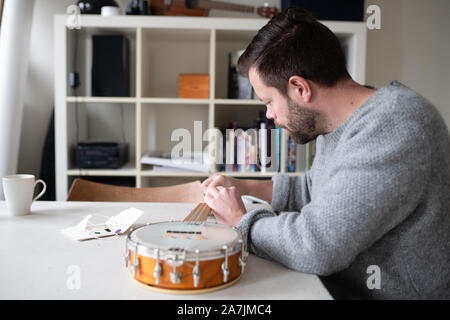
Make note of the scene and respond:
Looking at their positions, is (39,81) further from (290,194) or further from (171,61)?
(290,194)

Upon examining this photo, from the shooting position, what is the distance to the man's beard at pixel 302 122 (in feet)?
3.27

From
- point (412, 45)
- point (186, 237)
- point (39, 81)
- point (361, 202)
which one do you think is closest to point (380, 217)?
point (361, 202)

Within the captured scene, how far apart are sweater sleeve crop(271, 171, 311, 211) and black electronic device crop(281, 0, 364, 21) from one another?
4.15ft

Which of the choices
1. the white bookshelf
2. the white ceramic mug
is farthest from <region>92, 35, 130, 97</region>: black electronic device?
the white ceramic mug

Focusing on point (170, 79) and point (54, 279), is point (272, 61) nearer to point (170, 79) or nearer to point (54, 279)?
point (54, 279)

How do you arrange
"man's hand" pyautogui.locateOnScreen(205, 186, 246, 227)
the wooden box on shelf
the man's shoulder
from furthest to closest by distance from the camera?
the wooden box on shelf < "man's hand" pyautogui.locateOnScreen(205, 186, 246, 227) < the man's shoulder

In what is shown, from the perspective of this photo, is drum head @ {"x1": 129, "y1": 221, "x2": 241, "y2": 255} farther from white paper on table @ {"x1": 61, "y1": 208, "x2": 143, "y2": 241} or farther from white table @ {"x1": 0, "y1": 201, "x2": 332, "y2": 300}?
white paper on table @ {"x1": 61, "y1": 208, "x2": 143, "y2": 241}

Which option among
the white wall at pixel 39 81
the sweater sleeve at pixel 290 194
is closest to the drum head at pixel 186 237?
the sweater sleeve at pixel 290 194

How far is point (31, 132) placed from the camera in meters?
2.53

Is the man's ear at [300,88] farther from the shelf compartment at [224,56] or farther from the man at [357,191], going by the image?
the shelf compartment at [224,56]

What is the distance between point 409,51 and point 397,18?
8.7 inches

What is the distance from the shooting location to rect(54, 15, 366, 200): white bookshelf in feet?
7.07

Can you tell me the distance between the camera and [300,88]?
95 cm

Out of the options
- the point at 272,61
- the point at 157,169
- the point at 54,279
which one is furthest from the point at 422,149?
the point at 157,169
